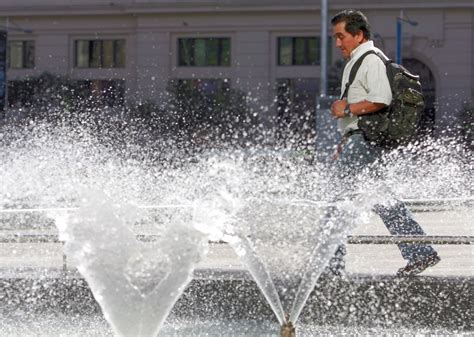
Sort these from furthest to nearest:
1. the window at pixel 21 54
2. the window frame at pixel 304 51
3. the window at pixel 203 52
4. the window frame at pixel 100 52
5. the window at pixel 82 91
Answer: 1. the window at pixel 21 54
2. the window frame at pixel 100 52
3. the window at pixel 203 52
4. the window frame at pixel 304 51
5. the window at pixel 82 91

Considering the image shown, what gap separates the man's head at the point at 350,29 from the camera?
269 inches

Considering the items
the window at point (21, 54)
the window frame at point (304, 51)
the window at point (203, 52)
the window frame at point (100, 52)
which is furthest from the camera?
the window at point (21, 54)

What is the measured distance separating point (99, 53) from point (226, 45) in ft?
20.2

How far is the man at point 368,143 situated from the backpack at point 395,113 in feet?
0.11

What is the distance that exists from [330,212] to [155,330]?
175 centimetres

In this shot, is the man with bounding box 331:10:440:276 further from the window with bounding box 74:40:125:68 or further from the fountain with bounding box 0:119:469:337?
the window with bounding box 74:40:125:68

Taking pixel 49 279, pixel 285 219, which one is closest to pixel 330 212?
pixel 285 219

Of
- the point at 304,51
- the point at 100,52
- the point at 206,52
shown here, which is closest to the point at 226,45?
the point at 206,52

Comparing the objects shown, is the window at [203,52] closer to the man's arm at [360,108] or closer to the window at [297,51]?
the window at [297,51]

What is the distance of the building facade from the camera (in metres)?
50.6

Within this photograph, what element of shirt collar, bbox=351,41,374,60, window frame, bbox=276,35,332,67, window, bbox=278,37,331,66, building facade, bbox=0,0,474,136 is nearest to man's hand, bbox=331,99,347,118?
shirt collar, bbox=351,41,374,60

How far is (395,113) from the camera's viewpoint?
6.74 meters

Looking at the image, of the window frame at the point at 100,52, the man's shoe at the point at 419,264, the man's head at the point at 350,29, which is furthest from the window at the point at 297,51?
the man's shoe at the point at 419,264

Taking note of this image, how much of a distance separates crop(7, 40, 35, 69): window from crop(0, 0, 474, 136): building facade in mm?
47
